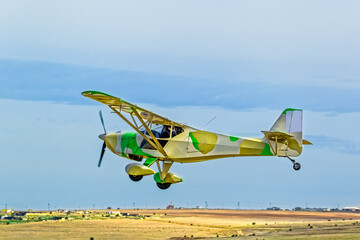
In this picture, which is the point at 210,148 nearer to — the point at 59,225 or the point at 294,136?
the point at 294,136

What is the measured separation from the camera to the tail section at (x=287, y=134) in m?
32.4

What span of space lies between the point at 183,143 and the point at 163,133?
1310 mm

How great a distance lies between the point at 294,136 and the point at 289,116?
1.21 m

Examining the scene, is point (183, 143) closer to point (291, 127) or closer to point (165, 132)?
point (165, 132)

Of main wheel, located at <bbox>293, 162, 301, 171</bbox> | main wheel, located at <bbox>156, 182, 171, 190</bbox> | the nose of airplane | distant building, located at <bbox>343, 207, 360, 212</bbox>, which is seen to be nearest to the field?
the nose of airplane

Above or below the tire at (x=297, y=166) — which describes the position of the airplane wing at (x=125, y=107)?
above

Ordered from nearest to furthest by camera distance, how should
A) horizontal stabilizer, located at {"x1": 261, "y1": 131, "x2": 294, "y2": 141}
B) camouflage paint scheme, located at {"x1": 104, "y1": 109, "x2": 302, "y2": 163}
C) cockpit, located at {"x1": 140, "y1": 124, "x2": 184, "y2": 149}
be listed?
horizontal stabilizer, located at {"x1": 261, "y1": 131, "x2": 294, "y2": 141} → camouflage paint scheme, located at {"x1": 104, "y1": 109, "x2": 302, "y2": 163} → cockpit, located at {"x1": 140, "y1": 124, "x2": 184, "y2": 149}

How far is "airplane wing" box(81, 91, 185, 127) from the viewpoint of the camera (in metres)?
30.9

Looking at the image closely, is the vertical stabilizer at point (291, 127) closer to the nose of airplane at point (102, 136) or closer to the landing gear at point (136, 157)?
the landing gear at point (136, 157)

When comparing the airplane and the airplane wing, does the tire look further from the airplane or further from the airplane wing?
the airplane wing

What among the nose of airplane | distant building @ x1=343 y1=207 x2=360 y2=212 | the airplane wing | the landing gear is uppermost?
distant building @ x1=343 y1=207 x2=360 y2=212

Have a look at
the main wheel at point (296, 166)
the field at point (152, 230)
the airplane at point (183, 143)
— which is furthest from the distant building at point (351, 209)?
the main wheel at point (296, 166)

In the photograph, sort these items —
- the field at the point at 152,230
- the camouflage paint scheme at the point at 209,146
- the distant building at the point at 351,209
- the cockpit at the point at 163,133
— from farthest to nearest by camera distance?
the distant building at the point at 351,209, the field at the point at 152,230, the cockpit at the point at 163,133, the camouflage paint scheme at the point at 209,146

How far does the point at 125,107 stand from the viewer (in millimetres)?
33656
